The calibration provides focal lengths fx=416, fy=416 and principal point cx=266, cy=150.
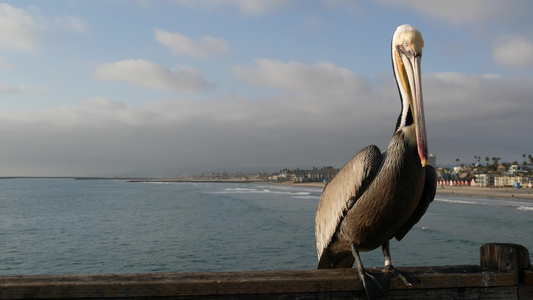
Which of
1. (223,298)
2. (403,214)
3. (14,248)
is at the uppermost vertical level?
(403,214)

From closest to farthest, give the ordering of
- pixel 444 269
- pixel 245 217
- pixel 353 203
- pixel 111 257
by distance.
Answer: pixel 444 269, pixel 353 203, pixel 111 257, pixel 245 217

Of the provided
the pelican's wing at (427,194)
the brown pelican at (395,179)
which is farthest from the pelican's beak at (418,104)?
the pelican's wing at (427,194)

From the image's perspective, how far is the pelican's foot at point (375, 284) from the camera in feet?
7.16

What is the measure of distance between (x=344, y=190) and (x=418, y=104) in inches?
31.1

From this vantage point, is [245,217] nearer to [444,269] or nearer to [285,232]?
[285,232]

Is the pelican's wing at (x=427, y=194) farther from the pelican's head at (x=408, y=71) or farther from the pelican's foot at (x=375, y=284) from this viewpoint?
the pelican's foot at (x=375, y=284)

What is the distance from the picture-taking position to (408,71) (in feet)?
8.66

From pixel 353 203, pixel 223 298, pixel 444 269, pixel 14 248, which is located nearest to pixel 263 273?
pixel 223 298

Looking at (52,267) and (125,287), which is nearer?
(125,287)

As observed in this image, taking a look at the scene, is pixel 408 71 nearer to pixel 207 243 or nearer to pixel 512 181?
pixel 207 243

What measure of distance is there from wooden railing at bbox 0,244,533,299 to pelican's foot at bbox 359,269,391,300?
0.17ft

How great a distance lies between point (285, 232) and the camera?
74.1ft

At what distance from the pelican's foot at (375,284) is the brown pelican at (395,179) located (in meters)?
0.08

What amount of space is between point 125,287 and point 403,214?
1.68 m
